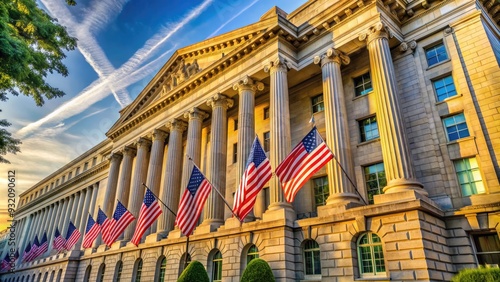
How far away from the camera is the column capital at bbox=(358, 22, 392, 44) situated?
2077 cm

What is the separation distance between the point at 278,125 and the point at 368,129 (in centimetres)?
583

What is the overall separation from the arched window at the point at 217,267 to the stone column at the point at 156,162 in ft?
40.8

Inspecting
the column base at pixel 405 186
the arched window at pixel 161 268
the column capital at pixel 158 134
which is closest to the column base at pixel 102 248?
the arched window at pixel 161 268

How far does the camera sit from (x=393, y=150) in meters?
17.8

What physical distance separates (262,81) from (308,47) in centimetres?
447

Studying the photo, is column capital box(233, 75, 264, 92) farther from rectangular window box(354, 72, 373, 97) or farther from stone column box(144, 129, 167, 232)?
stone column box(144, 129, 167, 232)

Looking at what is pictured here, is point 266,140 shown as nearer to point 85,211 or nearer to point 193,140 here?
point 193,140

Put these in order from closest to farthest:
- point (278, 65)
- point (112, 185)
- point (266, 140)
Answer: point (278, 65), point (266, 140), point (112, 185)

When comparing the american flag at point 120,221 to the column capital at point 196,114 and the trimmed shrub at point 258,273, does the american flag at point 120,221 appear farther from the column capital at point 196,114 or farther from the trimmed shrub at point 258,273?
the trimmed shrub at point 258,273

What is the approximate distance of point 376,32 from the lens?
68.5ft

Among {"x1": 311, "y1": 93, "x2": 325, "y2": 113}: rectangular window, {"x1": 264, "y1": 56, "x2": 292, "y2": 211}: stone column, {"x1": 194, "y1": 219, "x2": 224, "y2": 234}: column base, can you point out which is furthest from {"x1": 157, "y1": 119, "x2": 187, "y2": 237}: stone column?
{"x1": 311, "y1": 93, "x2": 325, "y2": 113}: rectangular window

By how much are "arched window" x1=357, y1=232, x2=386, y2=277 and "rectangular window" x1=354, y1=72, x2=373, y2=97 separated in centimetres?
1068

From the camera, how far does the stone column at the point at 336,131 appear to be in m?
19.0

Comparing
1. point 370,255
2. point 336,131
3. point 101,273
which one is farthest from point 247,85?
point 101,273
